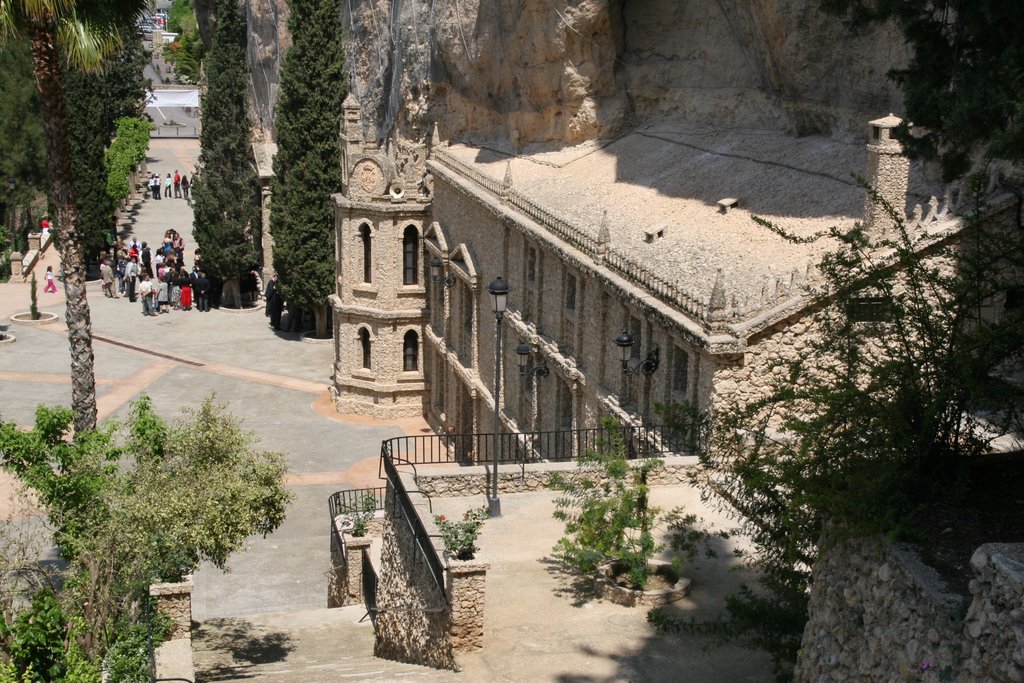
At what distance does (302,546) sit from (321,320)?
60.8 ft

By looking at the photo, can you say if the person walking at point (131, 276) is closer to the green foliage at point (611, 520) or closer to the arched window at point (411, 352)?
the arched window at point (411, 352)

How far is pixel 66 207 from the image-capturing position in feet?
70.8

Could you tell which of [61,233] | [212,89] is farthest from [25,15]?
[212,89]

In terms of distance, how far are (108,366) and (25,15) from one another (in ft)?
76.7

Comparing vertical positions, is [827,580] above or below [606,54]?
below

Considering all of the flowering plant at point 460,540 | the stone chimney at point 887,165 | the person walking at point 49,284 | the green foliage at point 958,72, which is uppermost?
the green foliage at point 958,72

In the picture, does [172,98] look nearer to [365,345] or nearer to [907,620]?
[365,345]

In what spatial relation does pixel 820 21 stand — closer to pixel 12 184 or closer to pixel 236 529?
pixel 236 529

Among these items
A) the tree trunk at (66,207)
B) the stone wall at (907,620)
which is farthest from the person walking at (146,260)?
the stone wall at (907,620)

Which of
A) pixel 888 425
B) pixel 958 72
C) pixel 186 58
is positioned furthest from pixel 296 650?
pixel 186 58

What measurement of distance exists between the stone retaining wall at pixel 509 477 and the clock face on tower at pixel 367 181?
66.1 feet

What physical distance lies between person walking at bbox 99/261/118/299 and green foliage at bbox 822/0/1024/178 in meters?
35.3

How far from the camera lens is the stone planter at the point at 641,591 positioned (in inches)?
643

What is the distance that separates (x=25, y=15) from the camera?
67.4 feet
